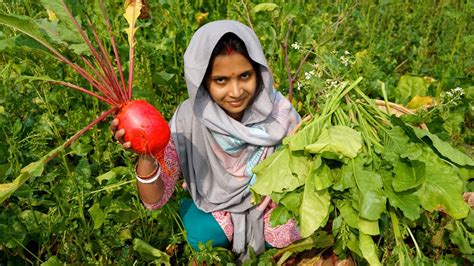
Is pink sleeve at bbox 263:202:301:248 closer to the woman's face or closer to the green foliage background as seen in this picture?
the green foliage background

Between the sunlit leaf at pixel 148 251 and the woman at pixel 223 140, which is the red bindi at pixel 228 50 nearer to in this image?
the woman at pixel 223 140

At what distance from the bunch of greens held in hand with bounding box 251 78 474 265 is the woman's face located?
0.23 metres

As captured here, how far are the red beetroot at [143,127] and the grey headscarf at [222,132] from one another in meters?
→ 0.20

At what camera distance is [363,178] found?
1.37m

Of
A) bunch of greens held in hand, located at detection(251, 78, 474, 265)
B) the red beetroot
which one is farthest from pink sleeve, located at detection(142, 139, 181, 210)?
bunch of greens held in hand, located at detection(251, 78, 474, 265)

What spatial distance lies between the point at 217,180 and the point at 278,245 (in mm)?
358

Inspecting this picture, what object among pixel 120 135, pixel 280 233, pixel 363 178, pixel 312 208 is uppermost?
pixel 120 135

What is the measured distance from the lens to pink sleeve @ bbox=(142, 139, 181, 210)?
1.66 meters

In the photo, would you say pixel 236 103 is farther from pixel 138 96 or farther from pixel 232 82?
pixel 138 96

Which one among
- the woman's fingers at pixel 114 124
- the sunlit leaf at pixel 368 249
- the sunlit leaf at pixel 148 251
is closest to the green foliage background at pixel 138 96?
the sunlit leaf at pixel 148 251

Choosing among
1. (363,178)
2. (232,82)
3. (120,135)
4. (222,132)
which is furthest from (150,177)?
(363,178)

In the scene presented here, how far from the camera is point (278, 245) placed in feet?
6.08

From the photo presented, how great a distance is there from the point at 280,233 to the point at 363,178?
0.57 m

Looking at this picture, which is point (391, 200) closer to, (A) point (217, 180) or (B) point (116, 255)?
(A) point (217, 180)
